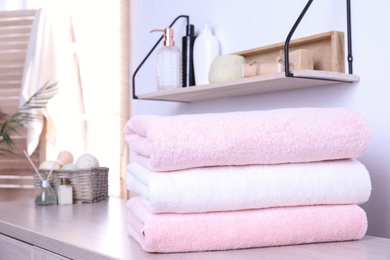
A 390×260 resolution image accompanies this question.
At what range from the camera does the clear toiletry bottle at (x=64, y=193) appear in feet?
4.88

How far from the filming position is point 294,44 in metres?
1.27

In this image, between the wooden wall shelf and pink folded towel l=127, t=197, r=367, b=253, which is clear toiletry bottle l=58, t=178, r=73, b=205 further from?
pink folded towel l=127, t=197, r=367, b=253

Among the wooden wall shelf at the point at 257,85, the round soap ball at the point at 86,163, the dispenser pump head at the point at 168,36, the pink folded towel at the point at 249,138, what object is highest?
the dispenser pump head at the point at 168,36

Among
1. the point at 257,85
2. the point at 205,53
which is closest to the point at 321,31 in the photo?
the point at 257,85

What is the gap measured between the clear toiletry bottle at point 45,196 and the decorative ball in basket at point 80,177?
0.03 m

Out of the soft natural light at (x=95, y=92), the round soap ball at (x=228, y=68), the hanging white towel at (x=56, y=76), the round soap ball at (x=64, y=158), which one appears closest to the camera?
the round soap ball at (x=228, y=68)

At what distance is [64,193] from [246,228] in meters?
0.85

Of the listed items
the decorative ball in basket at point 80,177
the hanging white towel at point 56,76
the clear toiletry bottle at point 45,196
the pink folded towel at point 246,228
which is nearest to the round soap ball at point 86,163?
the decorative ball in basket at point 80,177

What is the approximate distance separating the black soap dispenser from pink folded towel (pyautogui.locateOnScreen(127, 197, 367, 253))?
770 mm

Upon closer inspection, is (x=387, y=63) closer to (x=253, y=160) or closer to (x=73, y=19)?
(x=253, y=160)

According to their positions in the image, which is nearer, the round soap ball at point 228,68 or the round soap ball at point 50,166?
the round soap ball at point 228,68

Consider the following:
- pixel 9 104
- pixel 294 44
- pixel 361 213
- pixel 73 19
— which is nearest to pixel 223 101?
pixel 294 44

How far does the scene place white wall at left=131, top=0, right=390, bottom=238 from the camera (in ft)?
3.57

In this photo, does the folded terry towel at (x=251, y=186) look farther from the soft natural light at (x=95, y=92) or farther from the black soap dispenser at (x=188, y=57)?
the soft natural light at (x=95, y=92)
